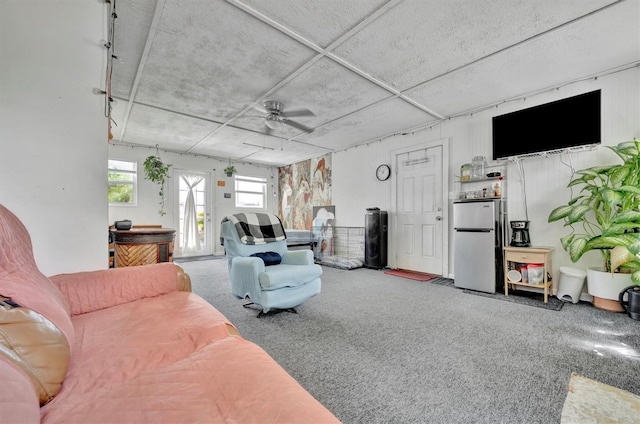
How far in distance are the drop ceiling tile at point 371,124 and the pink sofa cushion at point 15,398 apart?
3.98 m

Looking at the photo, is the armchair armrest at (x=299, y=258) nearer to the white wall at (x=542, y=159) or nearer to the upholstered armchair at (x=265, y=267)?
the upholstered armchair at (x=265, y=267)

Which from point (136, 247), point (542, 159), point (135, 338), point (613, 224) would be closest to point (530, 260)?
point (613, 224)

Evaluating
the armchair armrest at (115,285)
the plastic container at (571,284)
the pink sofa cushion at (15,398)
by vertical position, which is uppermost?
the pink sofa cushion at (15,398)

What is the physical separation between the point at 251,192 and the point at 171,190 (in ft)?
6.96

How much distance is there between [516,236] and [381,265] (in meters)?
2.20

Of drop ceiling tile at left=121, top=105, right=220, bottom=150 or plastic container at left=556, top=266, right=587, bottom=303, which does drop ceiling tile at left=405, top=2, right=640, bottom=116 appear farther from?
drop ceiling tile at left=121, top=105, right=220, bottom=150

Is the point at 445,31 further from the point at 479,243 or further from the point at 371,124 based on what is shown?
the point at 479,243

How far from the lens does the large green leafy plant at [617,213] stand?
2445 mm

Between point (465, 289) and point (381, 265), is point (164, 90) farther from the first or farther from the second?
point (465, 289)

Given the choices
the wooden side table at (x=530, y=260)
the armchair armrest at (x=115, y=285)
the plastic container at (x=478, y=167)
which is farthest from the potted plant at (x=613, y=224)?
the armchair armrest at (x=115, y=285)

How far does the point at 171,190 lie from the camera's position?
6.37m

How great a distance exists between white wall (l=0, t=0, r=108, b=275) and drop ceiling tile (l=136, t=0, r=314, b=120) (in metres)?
0.58

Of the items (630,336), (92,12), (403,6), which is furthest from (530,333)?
(92,12)

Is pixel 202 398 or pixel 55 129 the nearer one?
pixel 202 398
